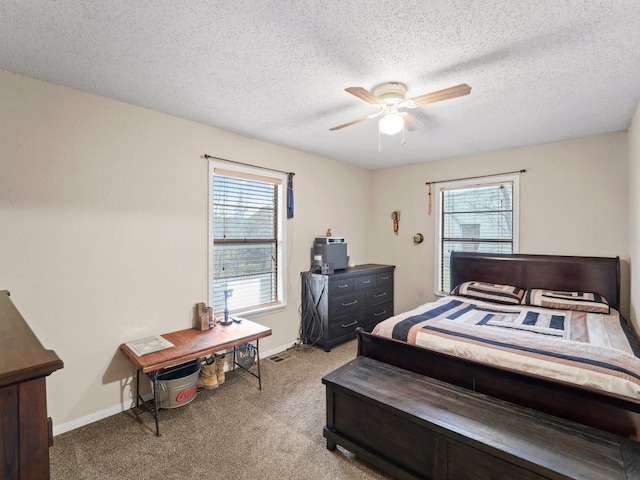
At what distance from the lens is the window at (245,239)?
128 inches

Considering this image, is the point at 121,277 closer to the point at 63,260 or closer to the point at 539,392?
the point at 63,260

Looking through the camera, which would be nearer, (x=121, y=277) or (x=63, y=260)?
(x=63, y=260)

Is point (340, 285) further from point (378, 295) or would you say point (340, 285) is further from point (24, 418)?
point (24, 418)

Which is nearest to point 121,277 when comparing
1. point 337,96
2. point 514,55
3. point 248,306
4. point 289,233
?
point 248,306

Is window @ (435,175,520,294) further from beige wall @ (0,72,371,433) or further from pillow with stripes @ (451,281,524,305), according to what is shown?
beige wall @ (0,72,371,433)

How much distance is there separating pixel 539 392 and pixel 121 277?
9.92ft

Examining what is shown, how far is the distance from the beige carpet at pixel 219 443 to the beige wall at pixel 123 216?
0.35 m

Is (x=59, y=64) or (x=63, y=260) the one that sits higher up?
(x=59, y=64)

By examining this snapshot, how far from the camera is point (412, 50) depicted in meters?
1.80

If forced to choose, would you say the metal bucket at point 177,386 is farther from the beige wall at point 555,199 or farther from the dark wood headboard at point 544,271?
Result: the dark wood headboard at point 544,271

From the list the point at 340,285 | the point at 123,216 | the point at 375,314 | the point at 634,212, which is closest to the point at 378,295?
the point at 375,314

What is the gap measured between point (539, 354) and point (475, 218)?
102 inches

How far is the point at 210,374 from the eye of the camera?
288 centimetres

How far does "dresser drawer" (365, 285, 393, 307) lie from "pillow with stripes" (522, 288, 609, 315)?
176 cm
